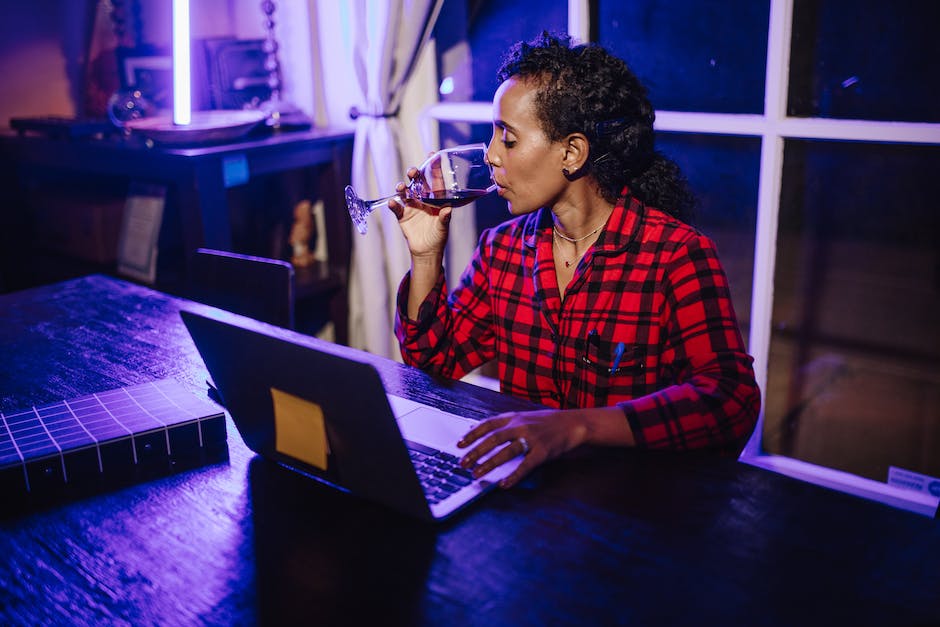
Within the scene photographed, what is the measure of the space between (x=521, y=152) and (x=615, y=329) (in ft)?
1.12

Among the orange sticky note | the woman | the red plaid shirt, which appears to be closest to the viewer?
the orange sticky note

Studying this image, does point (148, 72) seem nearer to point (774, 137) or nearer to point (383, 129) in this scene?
point (383, 129)

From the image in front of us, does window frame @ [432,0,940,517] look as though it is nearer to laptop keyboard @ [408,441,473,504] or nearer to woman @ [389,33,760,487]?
woman @ [389,33,760,487]

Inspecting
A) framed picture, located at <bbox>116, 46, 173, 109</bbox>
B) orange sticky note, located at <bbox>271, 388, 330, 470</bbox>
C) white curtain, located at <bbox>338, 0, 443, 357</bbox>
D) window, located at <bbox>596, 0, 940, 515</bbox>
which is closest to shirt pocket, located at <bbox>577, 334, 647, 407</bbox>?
orange sticky note, located at <bbox>271, 388, 330, 470</bbox>

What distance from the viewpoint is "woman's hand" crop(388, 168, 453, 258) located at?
1.53 meters

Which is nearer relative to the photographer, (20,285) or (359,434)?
(359,434)

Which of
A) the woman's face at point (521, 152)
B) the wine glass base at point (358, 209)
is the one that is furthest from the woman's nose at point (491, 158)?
the wine glass base at point (358, 209)

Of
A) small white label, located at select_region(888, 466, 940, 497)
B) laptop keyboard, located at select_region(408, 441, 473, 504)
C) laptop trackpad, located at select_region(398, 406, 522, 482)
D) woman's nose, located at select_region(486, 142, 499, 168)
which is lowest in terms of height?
small white label, located at select_region(888, 466, 940, 497)

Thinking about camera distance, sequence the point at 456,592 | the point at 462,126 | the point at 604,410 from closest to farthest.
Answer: the point at 456,592
the point at 604,410
the point at 462,126

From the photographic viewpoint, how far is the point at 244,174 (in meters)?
2.44

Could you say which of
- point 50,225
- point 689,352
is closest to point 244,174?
point 50,225

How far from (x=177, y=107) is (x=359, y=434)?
1.88 meters

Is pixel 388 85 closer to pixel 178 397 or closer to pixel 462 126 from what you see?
pixel 462 126

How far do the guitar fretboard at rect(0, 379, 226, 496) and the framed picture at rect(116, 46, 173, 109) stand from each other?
1.96m
